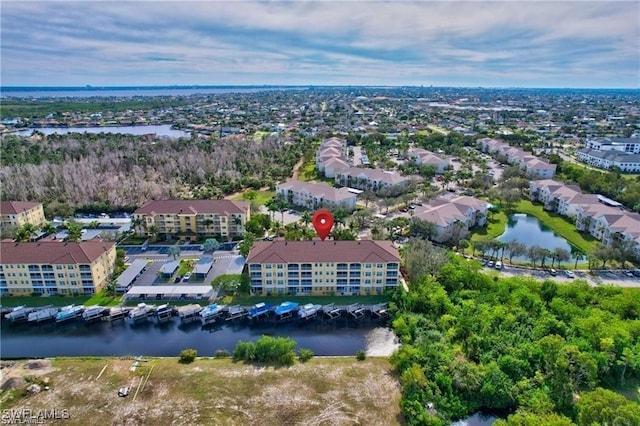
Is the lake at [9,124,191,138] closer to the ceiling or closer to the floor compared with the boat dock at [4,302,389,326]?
closer to the ceiling

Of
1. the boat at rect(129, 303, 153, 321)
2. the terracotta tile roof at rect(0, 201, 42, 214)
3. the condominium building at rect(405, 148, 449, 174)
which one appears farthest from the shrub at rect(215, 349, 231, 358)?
the condominium building at rect(405, 148, 449, 174)

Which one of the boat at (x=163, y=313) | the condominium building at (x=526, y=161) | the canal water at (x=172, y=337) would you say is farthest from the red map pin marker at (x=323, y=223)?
the condominium building at (x=526, y=161)

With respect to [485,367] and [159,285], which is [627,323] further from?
[159,285]

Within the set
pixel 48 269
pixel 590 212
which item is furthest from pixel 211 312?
pixel 590 212

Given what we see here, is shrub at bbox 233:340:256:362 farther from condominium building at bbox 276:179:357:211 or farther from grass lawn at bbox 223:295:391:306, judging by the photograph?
condominium building at bbox 276:179:357:211

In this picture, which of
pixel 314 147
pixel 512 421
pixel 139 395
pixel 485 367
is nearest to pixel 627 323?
pixel 485 367

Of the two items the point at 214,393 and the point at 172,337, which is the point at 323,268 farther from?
the point at 214,393
